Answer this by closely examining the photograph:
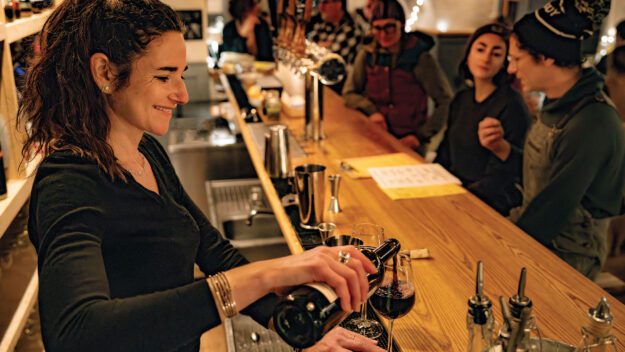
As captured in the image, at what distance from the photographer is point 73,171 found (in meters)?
1.15

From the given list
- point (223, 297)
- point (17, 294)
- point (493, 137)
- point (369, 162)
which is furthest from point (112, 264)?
point (493, 137)

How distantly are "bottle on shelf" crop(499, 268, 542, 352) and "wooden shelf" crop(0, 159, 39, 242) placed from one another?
5.13 ft

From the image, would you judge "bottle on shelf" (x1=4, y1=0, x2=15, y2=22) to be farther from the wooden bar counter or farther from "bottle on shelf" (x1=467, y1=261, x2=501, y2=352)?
"bottle on shelf" (x1=467, y1=261, x2=501, y2=352)

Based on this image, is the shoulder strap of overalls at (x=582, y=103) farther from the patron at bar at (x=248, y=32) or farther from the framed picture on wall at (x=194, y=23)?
the patron at bar at (x=248, y=32)

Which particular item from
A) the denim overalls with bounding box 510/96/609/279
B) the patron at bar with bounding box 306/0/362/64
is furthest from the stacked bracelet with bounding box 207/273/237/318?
the patron at bar with bounding box 306/0/362/64

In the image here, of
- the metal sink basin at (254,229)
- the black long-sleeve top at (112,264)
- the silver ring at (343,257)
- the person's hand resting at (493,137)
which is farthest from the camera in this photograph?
the metal sink basin at (254,229)

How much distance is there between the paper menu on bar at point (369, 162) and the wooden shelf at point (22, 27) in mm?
1407

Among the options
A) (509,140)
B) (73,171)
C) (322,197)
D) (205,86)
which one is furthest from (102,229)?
(205,86)

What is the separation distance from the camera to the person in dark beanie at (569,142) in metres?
2.31

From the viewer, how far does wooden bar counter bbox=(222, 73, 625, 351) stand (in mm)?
1467

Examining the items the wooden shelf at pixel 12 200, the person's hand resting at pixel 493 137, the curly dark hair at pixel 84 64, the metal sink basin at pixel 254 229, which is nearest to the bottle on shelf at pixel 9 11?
the wooden shelf at pixel 12 200

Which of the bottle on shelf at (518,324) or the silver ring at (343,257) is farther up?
the silver ring at (343,257)

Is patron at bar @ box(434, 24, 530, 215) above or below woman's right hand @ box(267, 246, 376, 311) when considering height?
below

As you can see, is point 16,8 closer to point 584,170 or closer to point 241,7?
point 584,170
